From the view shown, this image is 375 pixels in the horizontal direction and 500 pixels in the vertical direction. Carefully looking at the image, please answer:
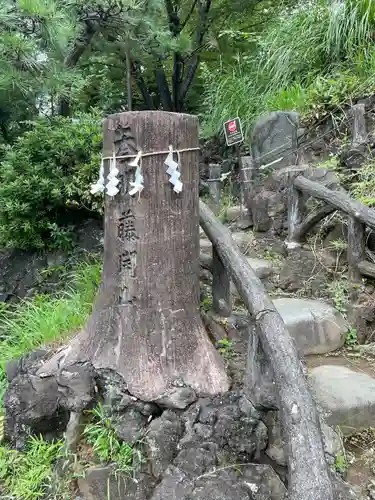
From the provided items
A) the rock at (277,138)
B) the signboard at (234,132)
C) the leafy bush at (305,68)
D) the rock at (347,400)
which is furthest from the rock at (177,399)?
the leafy bush at (305,68)

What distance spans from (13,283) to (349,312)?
12.2 ft

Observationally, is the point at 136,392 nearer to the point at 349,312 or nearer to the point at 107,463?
the point at 107,463

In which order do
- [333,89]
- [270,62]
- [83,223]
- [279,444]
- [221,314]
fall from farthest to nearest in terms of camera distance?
1. [270,62]
2. [83,223]
3. [333,89]
4. [221,314]
5. [279,444]

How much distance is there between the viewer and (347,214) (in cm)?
268

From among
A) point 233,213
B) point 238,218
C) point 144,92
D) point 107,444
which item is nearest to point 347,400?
point 107,444

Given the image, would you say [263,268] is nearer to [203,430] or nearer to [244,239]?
[244,239]

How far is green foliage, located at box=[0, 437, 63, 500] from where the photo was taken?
6.22 feet

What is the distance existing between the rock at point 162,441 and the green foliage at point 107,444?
0.22ft

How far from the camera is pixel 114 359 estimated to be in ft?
6.57

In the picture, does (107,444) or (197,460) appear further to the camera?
(107,444)

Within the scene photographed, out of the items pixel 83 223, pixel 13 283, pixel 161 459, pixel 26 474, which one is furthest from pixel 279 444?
pixel 13 283

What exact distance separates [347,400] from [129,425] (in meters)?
0.95

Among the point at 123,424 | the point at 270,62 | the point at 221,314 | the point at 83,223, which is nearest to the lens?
the point at 123,424

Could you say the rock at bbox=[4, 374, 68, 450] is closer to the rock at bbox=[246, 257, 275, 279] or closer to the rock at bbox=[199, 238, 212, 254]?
the rock at bbox=[246, 257, 275, 279]
